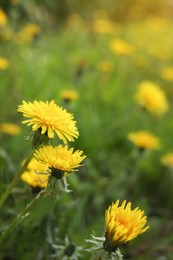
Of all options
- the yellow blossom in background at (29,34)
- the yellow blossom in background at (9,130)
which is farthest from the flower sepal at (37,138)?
the yellow blossom in background at (29,34)

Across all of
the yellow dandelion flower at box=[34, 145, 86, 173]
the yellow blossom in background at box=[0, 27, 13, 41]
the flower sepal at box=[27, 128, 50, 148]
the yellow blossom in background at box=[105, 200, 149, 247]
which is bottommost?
the yellow blossom in background at box=[105, 200, 149, 247]

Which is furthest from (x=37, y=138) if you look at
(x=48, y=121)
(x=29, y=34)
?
(x=29, y=34)

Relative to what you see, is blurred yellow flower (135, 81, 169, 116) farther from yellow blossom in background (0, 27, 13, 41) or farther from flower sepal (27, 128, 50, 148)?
flower sepal (27, 128, 50, 148)

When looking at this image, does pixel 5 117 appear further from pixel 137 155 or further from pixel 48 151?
pixel 48 151

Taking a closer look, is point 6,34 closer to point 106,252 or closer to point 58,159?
point 58,159

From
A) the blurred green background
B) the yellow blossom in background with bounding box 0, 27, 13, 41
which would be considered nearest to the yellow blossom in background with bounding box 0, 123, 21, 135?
the blurred green background
